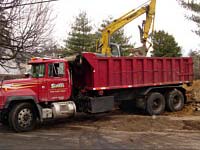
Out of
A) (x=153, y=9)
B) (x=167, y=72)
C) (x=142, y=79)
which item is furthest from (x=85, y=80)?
(x=153, y=9)

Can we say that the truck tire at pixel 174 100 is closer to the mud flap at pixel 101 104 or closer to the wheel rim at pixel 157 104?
the wheel rim at pixel 157 104

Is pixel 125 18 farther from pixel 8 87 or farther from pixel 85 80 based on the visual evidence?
pixel 8 87

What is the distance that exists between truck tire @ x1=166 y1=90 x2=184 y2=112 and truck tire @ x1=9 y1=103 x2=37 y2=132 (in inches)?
270

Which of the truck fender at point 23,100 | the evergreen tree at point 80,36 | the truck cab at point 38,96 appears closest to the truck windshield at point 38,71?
the truck cab at point 38,96

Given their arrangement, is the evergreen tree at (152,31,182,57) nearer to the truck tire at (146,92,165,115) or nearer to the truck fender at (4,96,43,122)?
the truck tire at (146,92,165,115)

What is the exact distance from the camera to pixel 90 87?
Answer: 14117 millimetres

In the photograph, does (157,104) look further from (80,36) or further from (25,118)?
(80,36)

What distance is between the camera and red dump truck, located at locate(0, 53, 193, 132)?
40.7ft

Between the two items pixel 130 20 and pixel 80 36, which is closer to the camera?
pixel 130 20

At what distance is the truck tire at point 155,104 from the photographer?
16016 millimetres

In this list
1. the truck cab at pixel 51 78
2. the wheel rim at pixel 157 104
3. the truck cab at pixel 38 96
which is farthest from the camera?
the wheel rim at pixel 157 104

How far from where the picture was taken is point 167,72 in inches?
661

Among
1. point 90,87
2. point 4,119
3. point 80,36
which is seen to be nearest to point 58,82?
point 90,87

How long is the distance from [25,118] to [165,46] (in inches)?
1303
